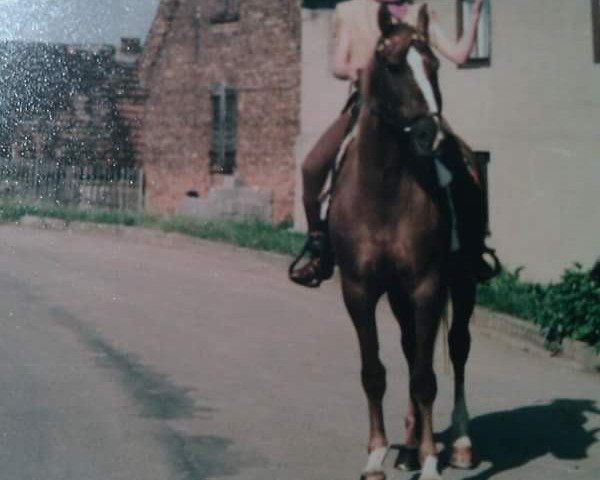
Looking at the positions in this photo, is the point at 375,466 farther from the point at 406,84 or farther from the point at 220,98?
the point at 220,98

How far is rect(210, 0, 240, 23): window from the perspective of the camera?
2839 centimetres

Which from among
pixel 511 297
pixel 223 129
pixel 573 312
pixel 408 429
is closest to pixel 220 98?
pixel 223 129

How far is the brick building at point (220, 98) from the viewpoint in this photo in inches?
1062

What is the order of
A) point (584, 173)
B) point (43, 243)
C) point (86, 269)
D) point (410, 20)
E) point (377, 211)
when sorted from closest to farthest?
1. point (377, 211)
2. point (410, 20)
3. point (584, 173)
4. point (86, 269)
5. point (43, 243)

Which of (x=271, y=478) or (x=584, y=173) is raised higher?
(x=584, y=173)

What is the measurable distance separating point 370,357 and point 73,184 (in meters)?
25.1

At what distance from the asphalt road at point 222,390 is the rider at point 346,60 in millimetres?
1507

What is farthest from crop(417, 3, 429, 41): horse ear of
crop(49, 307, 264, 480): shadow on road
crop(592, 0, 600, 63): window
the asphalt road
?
crop(592, 0, 600, 63): window

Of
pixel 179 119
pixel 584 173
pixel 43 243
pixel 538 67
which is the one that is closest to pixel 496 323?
pixel 584 173

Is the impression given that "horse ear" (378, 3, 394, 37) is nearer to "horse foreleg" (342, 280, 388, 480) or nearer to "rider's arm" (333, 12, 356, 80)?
"rider's arm" (333, 12, 356, 80)

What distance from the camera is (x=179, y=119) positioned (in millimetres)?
29969

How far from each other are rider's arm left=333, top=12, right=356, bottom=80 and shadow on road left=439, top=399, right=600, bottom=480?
9.05ft

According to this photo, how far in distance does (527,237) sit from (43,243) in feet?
32.8

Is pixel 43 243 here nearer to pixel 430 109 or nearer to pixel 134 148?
pixel 134 148
